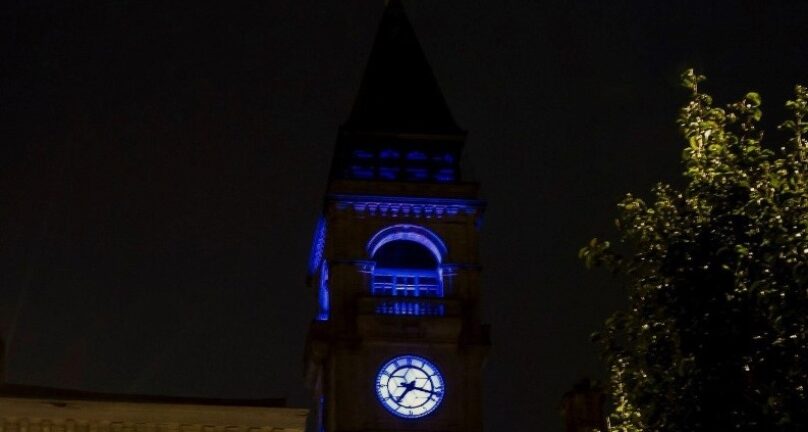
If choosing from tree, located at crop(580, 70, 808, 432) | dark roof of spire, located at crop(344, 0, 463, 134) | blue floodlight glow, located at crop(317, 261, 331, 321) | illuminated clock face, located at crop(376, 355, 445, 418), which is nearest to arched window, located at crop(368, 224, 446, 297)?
blue floodlight glow, located at crop(317, 261, 331, 321)

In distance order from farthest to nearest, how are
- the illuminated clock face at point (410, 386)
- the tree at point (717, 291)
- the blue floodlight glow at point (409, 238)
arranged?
the blue floodlight glow at point (409, 238) < the illuminated clock face at point (410, 386) < the tree at point (717, 291)

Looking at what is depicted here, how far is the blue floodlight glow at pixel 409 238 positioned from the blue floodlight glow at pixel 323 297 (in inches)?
101

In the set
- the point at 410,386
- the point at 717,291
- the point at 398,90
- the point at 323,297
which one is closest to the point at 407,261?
the point at 323,297

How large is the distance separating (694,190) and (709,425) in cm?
338

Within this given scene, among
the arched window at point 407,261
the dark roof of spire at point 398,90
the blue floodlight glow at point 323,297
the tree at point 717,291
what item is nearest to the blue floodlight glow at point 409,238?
the arched window at point 407,261

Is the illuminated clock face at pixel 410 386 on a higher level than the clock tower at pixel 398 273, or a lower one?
lower

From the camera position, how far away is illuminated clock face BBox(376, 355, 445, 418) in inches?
2418

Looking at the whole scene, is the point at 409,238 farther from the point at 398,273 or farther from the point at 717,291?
the point at 717,291

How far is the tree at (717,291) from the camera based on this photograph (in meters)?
21.1

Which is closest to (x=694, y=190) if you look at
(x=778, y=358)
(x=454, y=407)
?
(x=778, y=358)

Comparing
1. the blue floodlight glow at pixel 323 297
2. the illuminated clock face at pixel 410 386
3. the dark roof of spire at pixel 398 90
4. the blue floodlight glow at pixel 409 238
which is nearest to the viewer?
the illuminated clock face at pixel 410 386

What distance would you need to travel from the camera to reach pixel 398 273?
211ft

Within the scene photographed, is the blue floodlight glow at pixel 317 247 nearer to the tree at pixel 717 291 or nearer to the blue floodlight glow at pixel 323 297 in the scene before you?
the blue floodlight glow at pixel 323 297

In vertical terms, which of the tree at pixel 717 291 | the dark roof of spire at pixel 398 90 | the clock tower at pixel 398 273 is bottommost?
the tree at pixel 717 291
